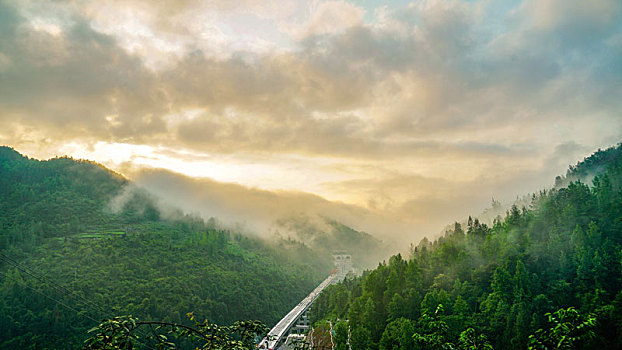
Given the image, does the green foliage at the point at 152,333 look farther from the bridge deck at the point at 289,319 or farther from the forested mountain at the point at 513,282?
the bridge deck at the point at 289,319

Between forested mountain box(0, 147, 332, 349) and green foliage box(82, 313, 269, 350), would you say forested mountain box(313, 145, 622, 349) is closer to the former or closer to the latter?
green foliage box(82, 313, 269, 350)

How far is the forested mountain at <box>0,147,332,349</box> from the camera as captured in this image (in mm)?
58825

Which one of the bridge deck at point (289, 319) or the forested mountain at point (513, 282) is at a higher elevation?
the forested mountain at point (513, 282)

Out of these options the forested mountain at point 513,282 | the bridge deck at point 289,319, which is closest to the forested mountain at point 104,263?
the bridge deck at point 289,319

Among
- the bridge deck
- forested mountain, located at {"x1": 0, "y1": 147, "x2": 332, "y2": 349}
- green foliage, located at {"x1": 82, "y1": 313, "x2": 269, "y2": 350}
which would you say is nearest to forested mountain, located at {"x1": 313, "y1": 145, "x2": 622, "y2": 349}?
the bridge deck

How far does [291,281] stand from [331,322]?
61.5 metres

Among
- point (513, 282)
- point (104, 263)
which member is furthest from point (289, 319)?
point (513, 282)

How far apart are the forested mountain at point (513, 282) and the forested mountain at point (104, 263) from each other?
34.2 metres

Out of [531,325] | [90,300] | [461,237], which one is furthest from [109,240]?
[531,325]

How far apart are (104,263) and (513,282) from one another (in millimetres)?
78816

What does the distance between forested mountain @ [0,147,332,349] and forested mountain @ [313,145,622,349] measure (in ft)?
112

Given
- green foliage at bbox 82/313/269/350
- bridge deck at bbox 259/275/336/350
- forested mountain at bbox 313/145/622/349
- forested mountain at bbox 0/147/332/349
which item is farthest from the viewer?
bridge deck at bbox 259/275/336/350

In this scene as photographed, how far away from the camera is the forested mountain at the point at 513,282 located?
123 feet

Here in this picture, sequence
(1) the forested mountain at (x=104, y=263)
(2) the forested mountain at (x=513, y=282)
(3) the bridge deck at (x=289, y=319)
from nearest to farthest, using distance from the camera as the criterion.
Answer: (2) the forested mountain at (x=513, y=282) → (1) the forested mountain at (x=104, y=263) → (3) the bridge deck at (x=289, y=319)
